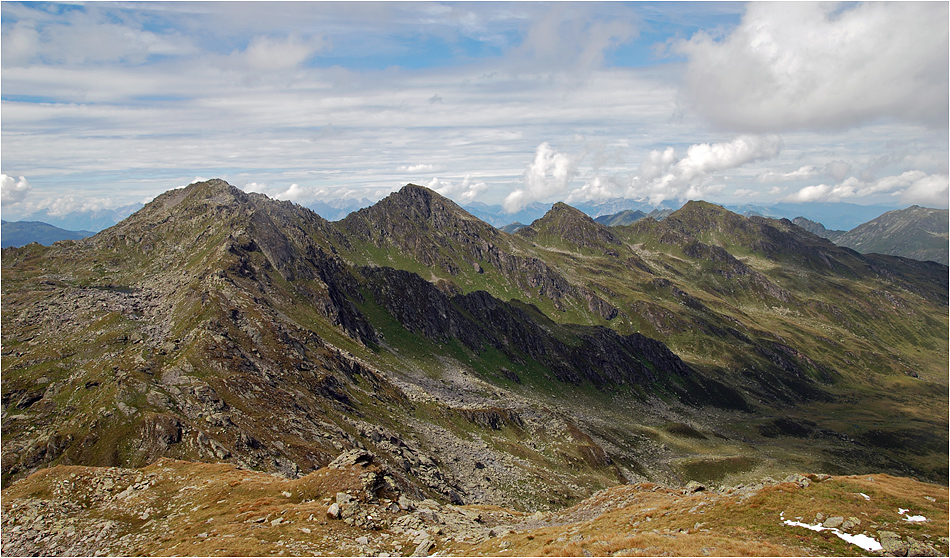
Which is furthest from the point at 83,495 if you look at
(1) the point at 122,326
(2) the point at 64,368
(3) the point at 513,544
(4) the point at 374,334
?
(4) the point at 374,334

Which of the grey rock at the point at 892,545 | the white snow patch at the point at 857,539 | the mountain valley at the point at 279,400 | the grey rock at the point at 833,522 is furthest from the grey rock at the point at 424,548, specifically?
the grey rock at the point at 892,545

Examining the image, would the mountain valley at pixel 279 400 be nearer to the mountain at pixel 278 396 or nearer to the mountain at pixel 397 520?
the mountain at pixel 278 396

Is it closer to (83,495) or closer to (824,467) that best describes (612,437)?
(824,467)

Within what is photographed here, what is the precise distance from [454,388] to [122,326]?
98.4 m

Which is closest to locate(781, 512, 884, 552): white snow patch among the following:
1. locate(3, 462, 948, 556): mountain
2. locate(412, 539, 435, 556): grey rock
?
locate(3, 462, 948, 556): mountain

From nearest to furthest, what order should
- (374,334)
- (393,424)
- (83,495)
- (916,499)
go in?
(916,499), (83,495), (393,424), (374,334)

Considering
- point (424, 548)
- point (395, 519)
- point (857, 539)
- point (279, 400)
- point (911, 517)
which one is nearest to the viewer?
point (857, 539)

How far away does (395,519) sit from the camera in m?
39.3

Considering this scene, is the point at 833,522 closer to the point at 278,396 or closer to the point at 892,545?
the point at 892,545

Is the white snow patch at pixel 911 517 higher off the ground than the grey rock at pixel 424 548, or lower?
higher

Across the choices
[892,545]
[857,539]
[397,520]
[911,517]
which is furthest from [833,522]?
[397,520]

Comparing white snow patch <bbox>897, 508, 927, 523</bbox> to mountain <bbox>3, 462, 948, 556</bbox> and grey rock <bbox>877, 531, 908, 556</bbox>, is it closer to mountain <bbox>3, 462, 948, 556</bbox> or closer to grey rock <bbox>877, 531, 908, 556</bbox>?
mountain <bbox>3, 462, 948, 556</bbox>

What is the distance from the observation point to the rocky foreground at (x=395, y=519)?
29.5m

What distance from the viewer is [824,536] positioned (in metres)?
29.9
